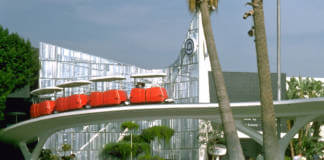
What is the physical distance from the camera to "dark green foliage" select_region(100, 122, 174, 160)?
1673 inches

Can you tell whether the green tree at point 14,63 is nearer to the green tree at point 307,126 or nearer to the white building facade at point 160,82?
the white building facade at point 160,82

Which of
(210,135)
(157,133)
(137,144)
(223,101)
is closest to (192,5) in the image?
(223,101)

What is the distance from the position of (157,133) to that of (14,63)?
11.9 m

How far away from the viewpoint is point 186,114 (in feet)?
108

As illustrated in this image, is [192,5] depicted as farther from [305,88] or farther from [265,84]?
[305,88]

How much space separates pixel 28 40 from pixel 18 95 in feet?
16.4

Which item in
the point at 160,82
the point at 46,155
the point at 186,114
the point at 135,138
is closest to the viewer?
the point at 186,114

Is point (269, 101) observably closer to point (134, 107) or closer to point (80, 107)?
point (134, 107)

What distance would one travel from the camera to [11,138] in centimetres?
4072

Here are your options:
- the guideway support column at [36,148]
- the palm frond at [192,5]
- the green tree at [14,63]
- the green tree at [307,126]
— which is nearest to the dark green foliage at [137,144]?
the guideway support column at [36,148]

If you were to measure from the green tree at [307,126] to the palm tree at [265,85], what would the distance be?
33.2m

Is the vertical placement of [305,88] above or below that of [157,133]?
above

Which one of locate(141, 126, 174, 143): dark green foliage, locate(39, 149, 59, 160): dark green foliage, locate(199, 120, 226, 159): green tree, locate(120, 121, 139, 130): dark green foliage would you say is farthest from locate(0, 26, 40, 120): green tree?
A: locate(199, 120, 226, 159): green tree

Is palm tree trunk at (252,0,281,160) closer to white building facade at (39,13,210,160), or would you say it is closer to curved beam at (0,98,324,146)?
curved beam at (0,98,324,146)
